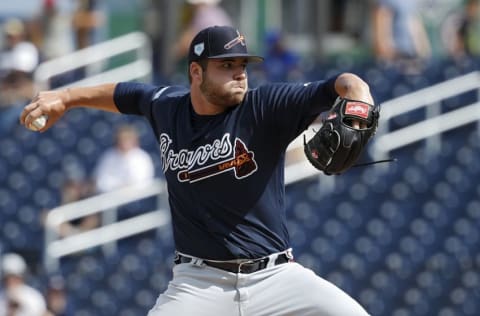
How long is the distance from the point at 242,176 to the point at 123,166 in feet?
18.6

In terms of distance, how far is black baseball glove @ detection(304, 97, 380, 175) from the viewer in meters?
4.50

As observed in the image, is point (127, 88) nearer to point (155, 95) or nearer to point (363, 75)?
point (155, 95)

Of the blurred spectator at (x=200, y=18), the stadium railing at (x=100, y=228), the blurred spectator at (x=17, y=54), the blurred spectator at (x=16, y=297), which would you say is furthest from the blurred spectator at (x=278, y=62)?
the blurred spectator at (x=16, y=297)

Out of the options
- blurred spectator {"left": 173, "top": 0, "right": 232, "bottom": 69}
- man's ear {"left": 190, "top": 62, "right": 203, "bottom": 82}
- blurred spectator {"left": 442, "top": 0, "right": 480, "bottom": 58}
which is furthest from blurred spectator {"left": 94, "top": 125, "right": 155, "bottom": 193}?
man's ear {"left": 190, "top": 62, "right": 203, "bottom": 82}

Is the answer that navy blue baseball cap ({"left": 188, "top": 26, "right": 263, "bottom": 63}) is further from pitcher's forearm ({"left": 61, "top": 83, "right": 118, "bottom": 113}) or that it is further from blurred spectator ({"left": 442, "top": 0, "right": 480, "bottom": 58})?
blurred spectator ({"left": 442, "top": 0, "right": 480, "bottom": 58})

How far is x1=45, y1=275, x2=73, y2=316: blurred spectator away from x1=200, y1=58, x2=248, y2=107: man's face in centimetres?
485

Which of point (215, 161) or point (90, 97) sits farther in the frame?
point (90, 97)

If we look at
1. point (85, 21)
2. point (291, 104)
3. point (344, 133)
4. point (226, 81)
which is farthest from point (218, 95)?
point (85, 21)

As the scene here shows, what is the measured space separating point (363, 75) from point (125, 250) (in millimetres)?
2863

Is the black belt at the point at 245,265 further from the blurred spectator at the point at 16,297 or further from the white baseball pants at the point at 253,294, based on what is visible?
the blurred spectator at the point at 16,297

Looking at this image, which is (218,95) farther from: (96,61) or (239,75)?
(96,61)

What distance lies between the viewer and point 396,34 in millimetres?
11891

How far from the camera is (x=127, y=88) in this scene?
553cm

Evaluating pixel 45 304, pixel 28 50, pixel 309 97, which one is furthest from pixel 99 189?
pixel 309 97
